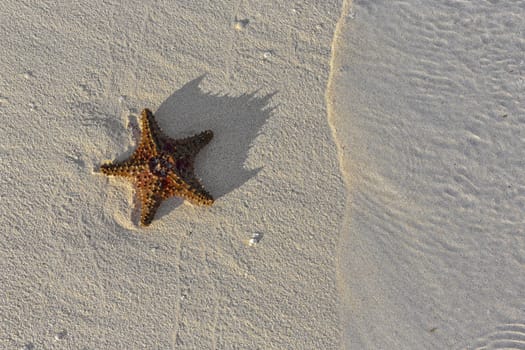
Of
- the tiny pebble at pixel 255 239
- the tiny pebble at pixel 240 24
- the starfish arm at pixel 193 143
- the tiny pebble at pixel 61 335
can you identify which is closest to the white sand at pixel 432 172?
the tiny pebble at pixel 255 239

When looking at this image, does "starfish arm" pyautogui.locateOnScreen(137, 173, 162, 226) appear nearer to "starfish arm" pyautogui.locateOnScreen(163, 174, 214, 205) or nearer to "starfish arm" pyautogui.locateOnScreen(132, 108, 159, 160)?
"starfish arm" pyautogui.locateOnScreen(163, 174, 214, 205)

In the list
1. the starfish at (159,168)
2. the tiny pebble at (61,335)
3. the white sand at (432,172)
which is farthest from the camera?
the white sand at (432,172)

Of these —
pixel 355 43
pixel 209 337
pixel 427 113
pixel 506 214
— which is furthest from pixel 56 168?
pixel 506 214

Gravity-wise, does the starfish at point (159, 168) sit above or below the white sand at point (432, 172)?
below

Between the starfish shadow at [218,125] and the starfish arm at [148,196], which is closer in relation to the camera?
the starfish arm at [148,196]

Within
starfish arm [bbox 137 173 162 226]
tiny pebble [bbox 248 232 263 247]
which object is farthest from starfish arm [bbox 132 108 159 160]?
tiny pebble [bbox 248 232 263 247]

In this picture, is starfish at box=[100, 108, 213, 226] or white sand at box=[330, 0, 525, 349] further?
white sand at box=[330, 0, 525, 349]

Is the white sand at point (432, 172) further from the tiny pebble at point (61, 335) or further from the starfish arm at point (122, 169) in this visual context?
the tiny pebble at point (61, 335)

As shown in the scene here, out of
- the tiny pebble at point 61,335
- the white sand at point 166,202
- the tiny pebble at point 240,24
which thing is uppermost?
the tiny pebble at point 240,24
